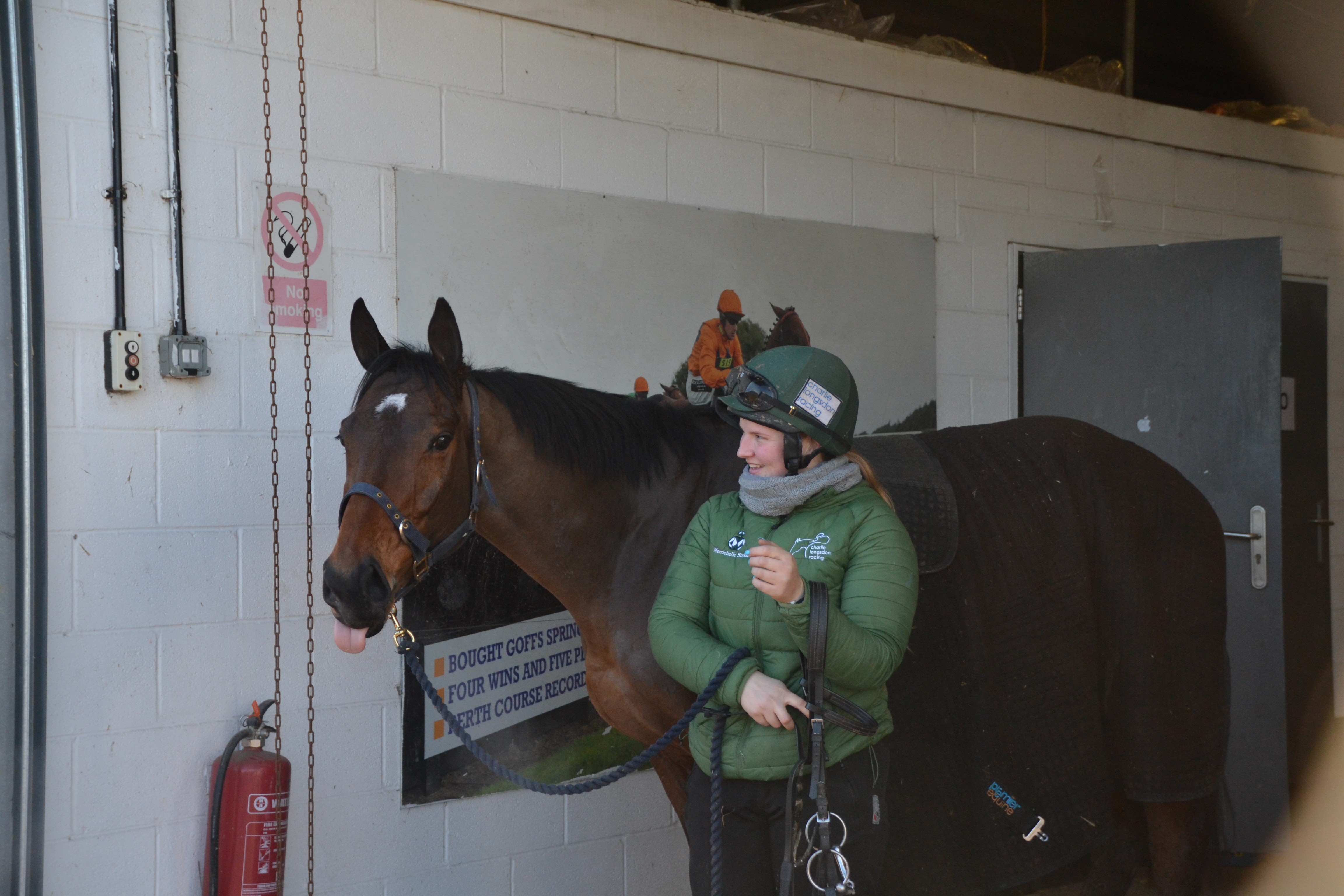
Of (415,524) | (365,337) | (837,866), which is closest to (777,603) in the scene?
(837,866)

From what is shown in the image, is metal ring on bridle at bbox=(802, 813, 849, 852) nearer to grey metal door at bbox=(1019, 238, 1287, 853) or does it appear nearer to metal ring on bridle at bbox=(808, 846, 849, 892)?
metal ring on bridle at bbox=(808, 846, 849, 892)

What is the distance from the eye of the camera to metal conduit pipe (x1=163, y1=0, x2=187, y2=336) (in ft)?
7.58

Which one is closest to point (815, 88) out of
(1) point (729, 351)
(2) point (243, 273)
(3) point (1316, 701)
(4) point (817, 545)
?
(1) point (729, 351)

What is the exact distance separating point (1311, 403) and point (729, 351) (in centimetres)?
273

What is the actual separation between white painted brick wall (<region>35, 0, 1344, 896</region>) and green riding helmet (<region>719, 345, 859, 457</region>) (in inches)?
51.4

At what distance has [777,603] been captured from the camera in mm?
1487

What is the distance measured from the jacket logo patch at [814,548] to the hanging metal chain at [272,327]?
1401mm

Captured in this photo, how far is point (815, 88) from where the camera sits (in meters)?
3.35

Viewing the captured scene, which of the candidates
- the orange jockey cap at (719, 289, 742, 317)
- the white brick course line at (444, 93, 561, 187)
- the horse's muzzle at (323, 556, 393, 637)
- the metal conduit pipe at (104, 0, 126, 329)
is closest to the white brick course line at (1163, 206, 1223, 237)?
the orange jockey cap at (719, 289, 742, 317)

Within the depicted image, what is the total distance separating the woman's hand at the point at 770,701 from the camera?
1474 mm

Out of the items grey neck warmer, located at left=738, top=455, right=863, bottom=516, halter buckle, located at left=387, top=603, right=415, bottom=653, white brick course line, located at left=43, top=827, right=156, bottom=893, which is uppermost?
grey neck warmer, located at left=738, top=455, right=863, bottom=516

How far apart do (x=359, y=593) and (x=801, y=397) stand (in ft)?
2.86

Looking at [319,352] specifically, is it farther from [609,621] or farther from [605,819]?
[605,819]

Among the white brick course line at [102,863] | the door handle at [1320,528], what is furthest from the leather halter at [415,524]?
the door handle at [1320,528]
